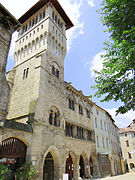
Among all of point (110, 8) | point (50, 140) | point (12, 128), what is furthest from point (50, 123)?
point (110, 8)

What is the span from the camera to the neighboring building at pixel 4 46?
8531 millimetres

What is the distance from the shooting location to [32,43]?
58.9 feet

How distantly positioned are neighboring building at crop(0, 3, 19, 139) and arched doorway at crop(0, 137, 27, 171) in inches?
87.2

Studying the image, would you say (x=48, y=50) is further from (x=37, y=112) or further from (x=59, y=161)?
(x=59, y=161)

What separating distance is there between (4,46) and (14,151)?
7571 millimetres

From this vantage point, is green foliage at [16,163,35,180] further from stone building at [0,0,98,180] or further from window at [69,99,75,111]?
window at [69,99,75,111]

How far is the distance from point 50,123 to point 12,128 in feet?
15.6

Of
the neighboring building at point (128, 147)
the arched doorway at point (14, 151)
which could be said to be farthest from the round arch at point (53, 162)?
the neighboring building at point (128, 147)

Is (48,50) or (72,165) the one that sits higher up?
(48,50)

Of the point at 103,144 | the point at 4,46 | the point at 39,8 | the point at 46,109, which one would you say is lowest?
the point at 103,144

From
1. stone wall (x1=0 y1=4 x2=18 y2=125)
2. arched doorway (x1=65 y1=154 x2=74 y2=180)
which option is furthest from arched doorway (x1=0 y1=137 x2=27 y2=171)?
arched doorway (x1=65 y1=154 x2=74 y2=180)

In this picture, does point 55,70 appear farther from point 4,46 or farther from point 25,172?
point 25,172

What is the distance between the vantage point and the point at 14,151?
9.57 m

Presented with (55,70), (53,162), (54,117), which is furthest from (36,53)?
(53,162)
